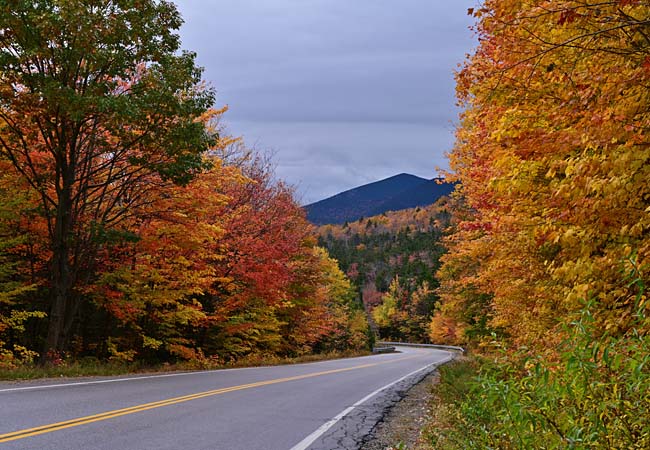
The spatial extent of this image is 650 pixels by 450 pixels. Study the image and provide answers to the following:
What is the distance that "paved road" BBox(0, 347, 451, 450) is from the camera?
650 cm

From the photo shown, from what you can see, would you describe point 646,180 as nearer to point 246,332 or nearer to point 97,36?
point 97,36

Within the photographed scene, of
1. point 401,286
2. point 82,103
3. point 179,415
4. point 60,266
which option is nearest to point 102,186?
point 60,266

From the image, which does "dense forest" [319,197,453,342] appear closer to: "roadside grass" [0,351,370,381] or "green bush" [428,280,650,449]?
"roadside grass" [0,351,370,381]

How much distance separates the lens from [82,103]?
1348 cm

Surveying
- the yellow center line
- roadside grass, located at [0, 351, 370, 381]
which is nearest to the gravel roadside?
the yellow center line

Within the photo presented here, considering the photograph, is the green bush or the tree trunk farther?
the tree trunk

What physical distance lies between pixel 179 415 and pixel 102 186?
405 inches

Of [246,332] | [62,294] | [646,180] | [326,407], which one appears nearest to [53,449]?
[326,407]

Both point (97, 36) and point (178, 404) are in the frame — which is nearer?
point (178, 404)

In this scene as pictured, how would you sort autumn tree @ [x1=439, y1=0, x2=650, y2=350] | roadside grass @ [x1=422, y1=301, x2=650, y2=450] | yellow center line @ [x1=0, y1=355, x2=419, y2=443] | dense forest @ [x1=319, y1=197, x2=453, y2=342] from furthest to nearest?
dense forest @ [x1=319, y1=197, x2=453, y2=342] → yellow center line @ [x1=0, y1=355, x2=419, y2=443] → autumn tree @ [x1=439, y1=0, x2=650, y2=350] → roadside grass @ [x1=422, y1=301, x2=650, y2=450]

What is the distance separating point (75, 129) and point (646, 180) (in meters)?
14.5

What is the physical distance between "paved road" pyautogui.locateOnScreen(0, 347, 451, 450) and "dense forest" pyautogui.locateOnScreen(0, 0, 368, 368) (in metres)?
4.98

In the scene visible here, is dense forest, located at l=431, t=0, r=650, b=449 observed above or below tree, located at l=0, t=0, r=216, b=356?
below

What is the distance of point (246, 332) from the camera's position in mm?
25609
